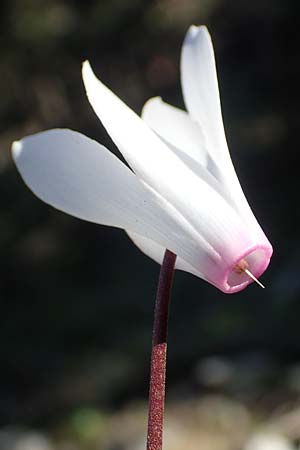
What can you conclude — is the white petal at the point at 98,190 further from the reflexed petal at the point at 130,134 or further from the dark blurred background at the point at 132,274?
the dark blurred background at the point at 132,274

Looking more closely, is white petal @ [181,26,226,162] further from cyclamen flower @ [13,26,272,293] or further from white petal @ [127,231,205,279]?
white petal @ [127,231,205,279]

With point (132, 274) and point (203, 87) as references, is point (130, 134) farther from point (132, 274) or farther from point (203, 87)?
point (132, 274)

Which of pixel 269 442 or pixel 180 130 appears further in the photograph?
pixel 269 442

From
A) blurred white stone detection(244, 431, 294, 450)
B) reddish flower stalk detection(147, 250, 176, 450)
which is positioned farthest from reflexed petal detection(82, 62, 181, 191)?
blurred white stone detection(244, 431, 294, 450)

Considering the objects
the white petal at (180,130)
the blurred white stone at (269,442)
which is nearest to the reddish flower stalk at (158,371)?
the white petal at (180,130)

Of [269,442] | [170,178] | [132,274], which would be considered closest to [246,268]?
[170,178]

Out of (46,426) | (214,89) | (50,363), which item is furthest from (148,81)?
(214,89)

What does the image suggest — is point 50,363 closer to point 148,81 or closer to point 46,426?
point 46,426
